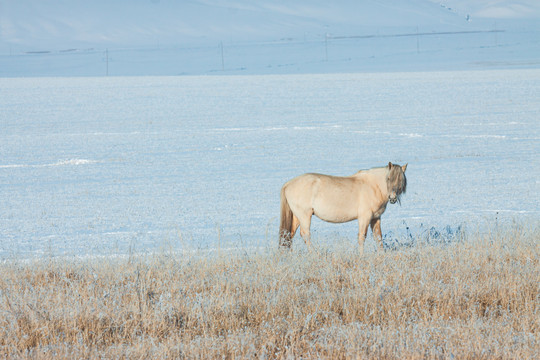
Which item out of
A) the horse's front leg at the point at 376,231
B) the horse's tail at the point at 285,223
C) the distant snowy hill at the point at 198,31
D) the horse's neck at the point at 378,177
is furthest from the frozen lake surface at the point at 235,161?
the distant snowy hill at the point at 198,31

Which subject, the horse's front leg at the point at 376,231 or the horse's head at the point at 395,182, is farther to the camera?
the horse's front leg at the point at 376,231

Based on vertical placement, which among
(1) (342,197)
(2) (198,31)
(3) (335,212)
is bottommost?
(3) (335,212)

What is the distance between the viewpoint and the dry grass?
4148 mm

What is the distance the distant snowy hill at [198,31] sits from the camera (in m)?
67.5

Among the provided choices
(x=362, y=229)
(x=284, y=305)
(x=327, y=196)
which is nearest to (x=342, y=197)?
(x=327, y=196)

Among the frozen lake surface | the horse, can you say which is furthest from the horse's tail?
the frozen lake surface

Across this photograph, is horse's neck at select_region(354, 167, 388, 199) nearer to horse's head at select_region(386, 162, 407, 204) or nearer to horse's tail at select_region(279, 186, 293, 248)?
horse's head at select_region(386, 162, 407, 204)

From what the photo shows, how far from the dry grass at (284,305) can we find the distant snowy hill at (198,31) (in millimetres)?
52368

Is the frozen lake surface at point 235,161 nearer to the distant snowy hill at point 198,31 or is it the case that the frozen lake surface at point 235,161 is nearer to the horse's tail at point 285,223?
the horse's tail at point 285,223

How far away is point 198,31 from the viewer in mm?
154375

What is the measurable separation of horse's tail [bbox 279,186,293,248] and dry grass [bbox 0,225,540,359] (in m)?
0.15

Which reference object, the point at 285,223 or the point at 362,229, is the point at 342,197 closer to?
the point at 362,229

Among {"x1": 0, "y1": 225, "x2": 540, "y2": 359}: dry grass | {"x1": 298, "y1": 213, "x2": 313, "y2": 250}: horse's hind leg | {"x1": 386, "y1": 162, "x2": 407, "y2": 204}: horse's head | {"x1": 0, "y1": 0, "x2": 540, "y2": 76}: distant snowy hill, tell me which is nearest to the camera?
{"x1": 0, "y1": 225, "x2": 540, "y2": 359}: dry grass

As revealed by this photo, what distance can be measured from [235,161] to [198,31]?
144 metres
